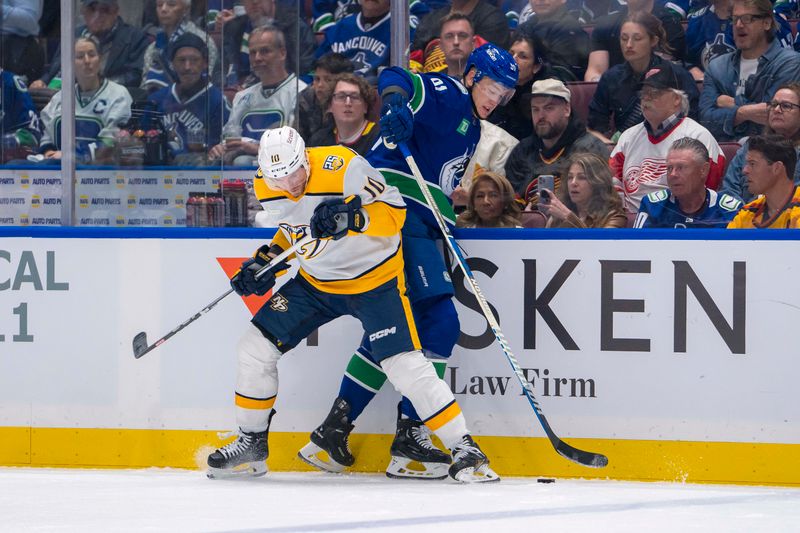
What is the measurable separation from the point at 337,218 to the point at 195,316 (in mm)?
651

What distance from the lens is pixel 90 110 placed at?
13.1 ft

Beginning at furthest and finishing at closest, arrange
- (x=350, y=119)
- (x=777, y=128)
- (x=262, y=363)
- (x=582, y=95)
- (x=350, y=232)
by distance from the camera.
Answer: (x=582, y=95) → (x=350, y=119) → (x=777, y=128) → (x=262, y=363) → (x=350, y=232)

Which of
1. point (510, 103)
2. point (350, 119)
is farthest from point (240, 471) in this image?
point (510, 103)

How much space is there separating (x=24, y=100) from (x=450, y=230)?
5.67 ft

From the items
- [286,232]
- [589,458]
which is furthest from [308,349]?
[589,458]

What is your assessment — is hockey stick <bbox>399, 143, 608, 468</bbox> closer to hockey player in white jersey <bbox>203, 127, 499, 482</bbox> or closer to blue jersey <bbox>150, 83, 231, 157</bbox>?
hockey player in white jersey <bbox>203, 127, 499, 482</bbox>

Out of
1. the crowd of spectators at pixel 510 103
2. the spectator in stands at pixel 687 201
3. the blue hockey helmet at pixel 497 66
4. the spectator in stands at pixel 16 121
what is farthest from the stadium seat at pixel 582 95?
the spectator in stands at pixel 16 121

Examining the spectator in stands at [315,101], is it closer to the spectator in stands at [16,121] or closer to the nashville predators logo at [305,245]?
the nashville predators logo at [305,245]

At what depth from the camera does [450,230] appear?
147 inches

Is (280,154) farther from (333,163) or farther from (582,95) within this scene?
(582,95)

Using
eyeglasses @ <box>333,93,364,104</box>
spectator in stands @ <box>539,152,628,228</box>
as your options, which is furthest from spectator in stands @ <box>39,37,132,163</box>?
spectator in stands @ <box>539,152,628,228</box>

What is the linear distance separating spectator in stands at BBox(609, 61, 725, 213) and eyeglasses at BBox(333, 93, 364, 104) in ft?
3.09

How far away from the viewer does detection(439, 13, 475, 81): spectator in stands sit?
179 inches

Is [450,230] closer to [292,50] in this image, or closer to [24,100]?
[292,50]
